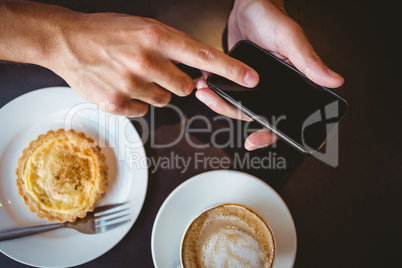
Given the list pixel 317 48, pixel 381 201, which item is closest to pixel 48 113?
pixel 317 48

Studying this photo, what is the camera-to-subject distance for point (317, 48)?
4.69 ft

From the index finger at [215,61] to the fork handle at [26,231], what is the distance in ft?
2.80

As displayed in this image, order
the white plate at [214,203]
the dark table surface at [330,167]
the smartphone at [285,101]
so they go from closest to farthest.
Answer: the smartphone at [285,101] → the white plate at [214,203] → the dark table surface at [330,167]

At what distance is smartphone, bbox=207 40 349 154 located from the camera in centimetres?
111

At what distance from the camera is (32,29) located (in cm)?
118

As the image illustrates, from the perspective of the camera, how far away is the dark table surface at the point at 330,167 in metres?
1.33

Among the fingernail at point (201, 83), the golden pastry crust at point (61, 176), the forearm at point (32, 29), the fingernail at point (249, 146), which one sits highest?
the forearm at point (32, 29)

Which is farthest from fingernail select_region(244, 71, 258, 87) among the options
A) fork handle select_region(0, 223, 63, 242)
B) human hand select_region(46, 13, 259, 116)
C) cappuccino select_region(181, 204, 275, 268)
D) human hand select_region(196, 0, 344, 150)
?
fork handle select_region(0, 223, 63, 242)

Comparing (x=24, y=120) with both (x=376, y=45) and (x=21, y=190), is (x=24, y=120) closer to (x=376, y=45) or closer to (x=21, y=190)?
(x=21, y=190)

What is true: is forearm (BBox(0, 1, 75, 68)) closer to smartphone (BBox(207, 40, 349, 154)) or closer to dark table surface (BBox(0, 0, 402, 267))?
dark table surface (BBox(0, 0, 402, 267))

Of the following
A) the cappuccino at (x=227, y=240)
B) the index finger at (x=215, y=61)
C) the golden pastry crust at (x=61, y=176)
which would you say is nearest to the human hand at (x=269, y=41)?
the index finger at (x=215, y=61)

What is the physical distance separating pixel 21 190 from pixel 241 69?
1.01 metres

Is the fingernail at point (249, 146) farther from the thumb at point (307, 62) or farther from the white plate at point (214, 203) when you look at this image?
the thumb at point (307, 62)

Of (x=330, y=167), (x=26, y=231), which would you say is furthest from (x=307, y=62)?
(x=26, y=231)
